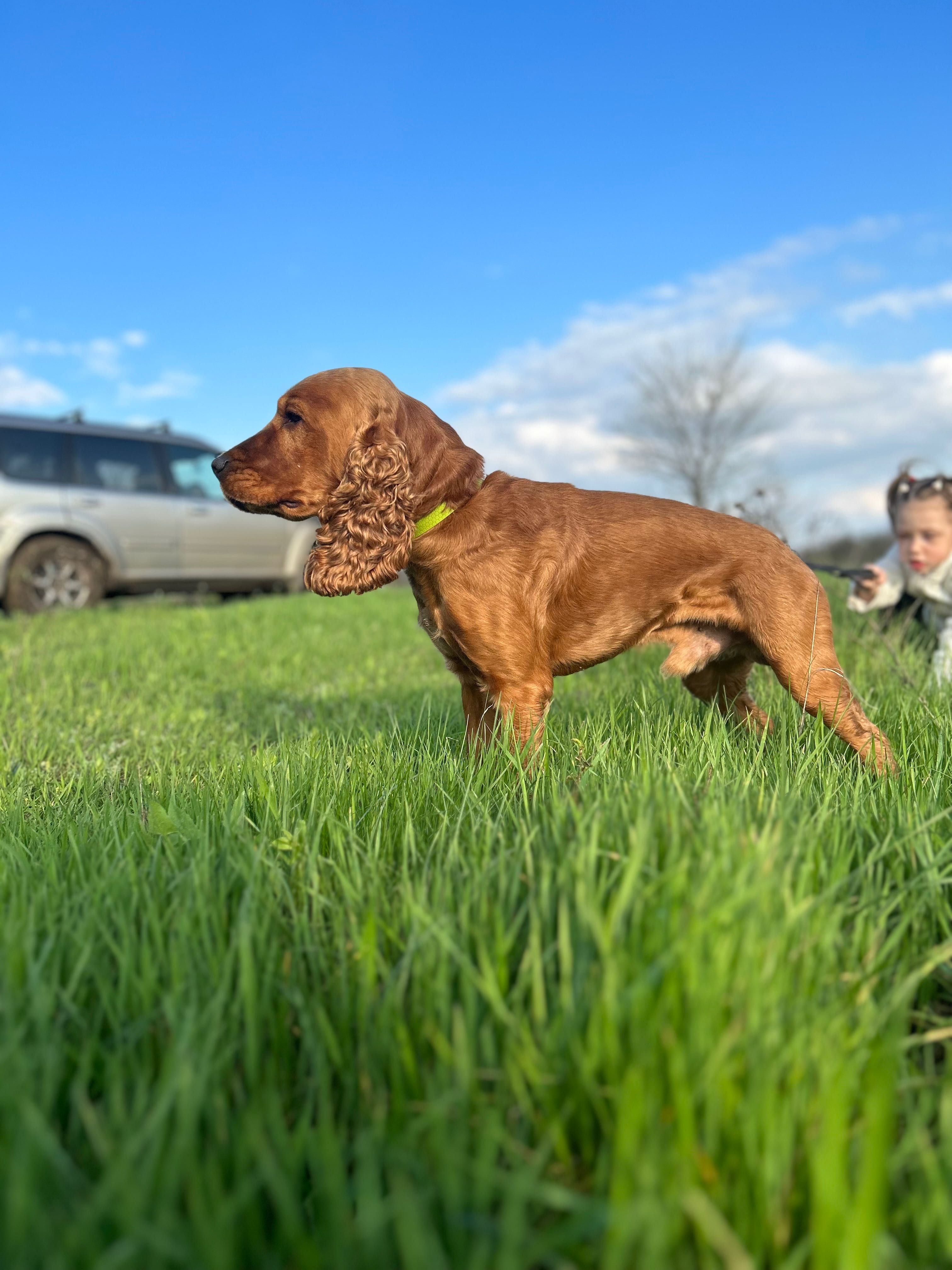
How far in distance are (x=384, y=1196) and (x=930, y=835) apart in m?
1.60

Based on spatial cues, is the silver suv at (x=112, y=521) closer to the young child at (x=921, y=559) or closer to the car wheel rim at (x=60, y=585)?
the car wheel rim at (x=60, y=585)

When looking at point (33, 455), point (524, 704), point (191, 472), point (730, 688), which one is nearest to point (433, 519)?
point (524, 704)

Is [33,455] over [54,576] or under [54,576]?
over

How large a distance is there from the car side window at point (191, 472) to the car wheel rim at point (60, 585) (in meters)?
1.72

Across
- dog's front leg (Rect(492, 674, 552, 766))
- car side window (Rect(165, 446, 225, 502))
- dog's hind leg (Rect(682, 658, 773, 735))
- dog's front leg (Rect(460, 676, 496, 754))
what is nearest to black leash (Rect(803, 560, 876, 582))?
dog's hind leg (Rect(682, 658, 773, 735))

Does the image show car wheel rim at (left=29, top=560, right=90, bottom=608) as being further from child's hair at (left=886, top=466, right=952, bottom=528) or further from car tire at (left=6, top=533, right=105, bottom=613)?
child's hair at (left=886, top=466, right=952, bottom=528)

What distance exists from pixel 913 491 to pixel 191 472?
9.20 m

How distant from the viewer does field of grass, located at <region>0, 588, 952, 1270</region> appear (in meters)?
1.00

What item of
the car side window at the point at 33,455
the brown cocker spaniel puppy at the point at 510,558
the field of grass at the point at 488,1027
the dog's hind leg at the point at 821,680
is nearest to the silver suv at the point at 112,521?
the car side window at the point at 33,455

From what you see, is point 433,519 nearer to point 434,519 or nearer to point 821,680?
point 434,519

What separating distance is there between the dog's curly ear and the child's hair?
3.69 m

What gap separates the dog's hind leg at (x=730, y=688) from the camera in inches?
149

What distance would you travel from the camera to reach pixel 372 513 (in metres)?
3.18

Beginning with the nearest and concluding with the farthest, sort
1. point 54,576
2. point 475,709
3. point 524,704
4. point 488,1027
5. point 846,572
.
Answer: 1. point 488,1027
2. point 524,704
3. point 475,709
4. point 846,572
5. point 54,576
